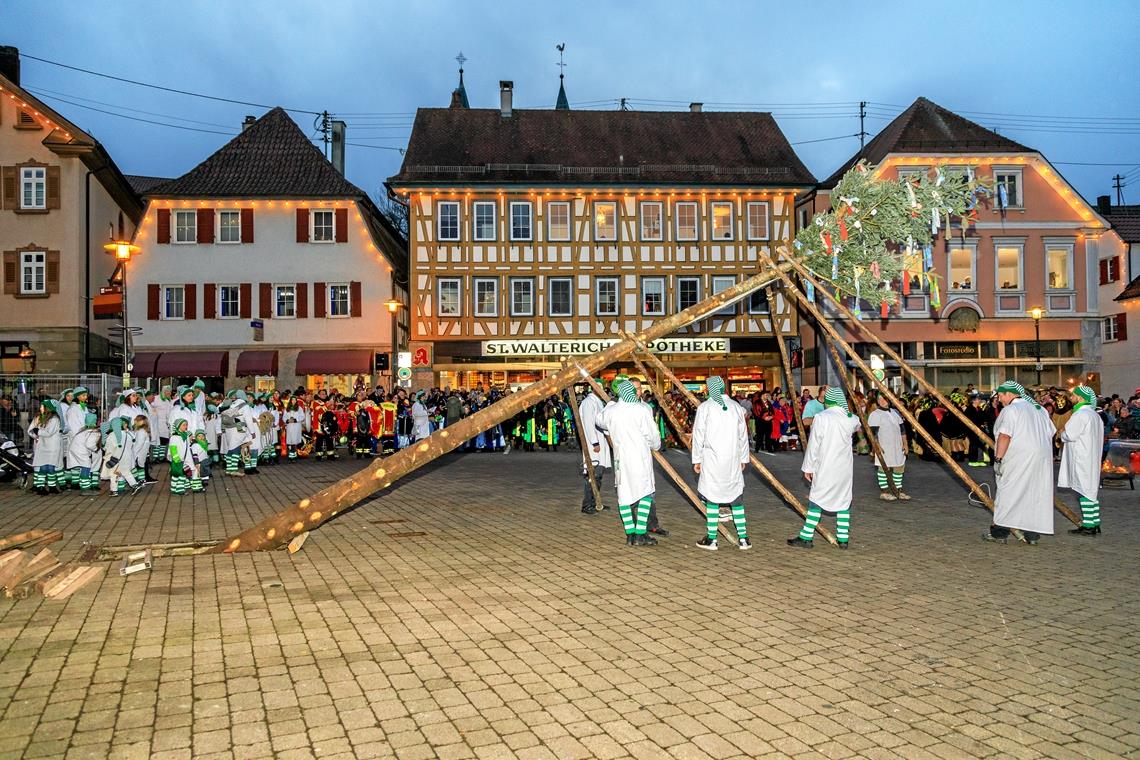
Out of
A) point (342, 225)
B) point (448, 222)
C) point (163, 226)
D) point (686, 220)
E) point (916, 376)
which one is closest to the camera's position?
point (916, 376)

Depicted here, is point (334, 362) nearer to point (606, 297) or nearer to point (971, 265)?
point (606, 297)

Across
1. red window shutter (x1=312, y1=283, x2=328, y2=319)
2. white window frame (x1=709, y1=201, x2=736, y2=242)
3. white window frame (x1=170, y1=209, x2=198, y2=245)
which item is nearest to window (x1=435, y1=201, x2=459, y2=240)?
red window shutter (x1=312, y1=283, x2=328, y2=319)

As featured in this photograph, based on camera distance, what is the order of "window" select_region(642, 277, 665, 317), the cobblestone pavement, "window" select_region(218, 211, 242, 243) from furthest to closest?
"window" select_region(642, 277, 665, 317) < "window" select_region(218, 211, 242, 243) < the cobblestone pavement

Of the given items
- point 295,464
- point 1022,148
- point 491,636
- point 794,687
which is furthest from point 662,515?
point 1022,148

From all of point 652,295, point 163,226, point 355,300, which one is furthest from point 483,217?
point 163,226

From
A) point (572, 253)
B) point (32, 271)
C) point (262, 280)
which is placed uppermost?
point (572, 253)

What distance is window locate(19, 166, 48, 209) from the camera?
1348 inches

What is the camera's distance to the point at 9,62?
121 feet

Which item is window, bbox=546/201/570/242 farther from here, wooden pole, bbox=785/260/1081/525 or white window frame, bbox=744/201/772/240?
wooden pole, bbox=785/260/1081/525

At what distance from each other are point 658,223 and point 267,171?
15797 mm

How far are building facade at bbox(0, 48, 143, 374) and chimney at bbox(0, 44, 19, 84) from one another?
3.18 m

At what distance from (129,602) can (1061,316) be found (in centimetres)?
3744

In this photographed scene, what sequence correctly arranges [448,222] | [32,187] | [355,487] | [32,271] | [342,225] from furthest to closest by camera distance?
[448,222], [342,225], [32,187], [32,271], [355,487]

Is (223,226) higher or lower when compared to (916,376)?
higher
